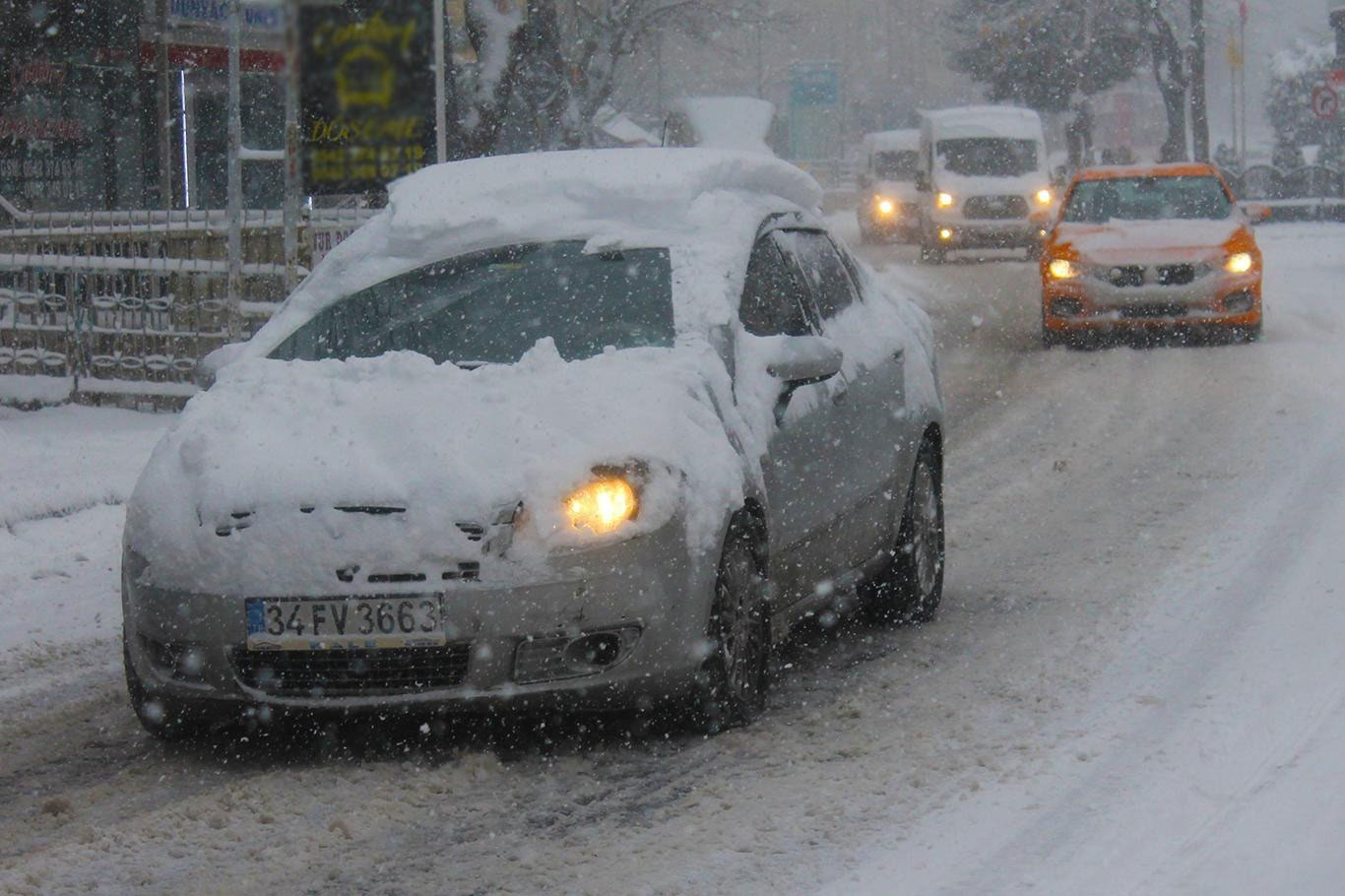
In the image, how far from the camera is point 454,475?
547 cm

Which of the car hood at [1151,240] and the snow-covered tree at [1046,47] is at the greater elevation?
the snow-covered tree at [1046,47]

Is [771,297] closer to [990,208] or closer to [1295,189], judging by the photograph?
[990,208]

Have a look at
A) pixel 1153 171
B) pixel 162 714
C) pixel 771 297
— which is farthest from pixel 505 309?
pixel 1153 171

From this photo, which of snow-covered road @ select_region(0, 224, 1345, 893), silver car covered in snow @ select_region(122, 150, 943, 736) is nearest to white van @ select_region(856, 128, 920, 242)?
snow-covered road @ select_region(0, 224, 1345, 893)

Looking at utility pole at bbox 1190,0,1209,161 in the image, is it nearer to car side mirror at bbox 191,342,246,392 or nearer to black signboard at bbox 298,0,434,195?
black signboard at bbox 298,0,434,195

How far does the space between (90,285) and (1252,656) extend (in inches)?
426

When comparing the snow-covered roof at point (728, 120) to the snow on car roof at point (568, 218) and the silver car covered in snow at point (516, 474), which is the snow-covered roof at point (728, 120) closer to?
the snow on car roof at point (568, 218)

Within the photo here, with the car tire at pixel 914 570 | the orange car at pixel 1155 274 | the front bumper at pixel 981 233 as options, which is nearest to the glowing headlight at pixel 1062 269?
the orange car at pixel 1155 274

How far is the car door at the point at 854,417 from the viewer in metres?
6.88

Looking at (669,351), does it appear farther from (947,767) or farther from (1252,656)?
(1252,656)

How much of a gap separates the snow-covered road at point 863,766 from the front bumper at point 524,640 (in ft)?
0.63

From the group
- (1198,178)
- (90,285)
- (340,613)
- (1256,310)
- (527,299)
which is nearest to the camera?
(340,613)

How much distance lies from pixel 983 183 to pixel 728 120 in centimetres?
2128

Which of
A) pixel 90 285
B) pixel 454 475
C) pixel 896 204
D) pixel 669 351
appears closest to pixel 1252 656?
pixel 669 351
